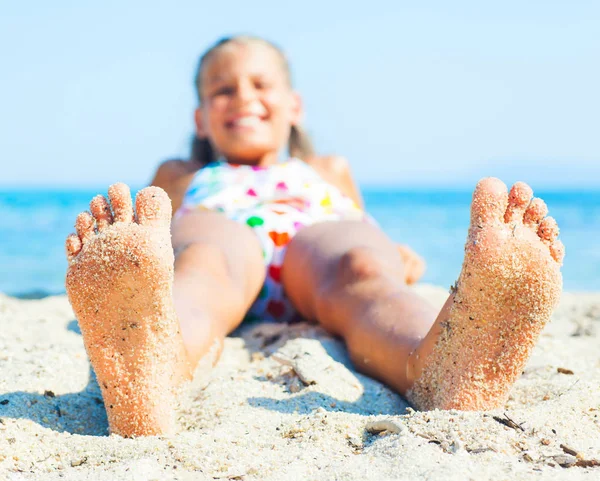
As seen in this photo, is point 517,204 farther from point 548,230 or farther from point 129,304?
point 129,304

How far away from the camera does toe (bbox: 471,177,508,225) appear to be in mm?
1312

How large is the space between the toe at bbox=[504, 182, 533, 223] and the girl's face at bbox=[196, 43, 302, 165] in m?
1.50

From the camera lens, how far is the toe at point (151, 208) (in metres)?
1.30

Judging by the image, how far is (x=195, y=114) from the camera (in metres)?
3.07

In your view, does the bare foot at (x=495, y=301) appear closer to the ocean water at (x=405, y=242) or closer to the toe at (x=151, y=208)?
the toe at (x=151, y=208)

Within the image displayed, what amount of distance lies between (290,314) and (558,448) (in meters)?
1.22

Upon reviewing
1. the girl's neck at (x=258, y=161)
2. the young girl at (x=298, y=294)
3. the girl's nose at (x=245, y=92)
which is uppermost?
the girl's nose at (x=245, y=92)

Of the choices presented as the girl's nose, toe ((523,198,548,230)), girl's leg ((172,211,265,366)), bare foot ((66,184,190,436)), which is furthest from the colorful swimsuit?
toe ((523,198,548,230))

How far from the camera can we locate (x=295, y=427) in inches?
49.4

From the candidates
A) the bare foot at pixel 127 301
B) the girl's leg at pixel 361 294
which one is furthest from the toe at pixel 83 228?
the girl's leg at pixel 361 294

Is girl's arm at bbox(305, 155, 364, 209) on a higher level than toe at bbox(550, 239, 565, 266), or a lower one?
lower

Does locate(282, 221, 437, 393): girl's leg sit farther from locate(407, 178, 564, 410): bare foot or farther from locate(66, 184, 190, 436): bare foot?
locate(66, 184, 190, 436): bare foot

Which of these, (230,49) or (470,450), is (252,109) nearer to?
(230,49)

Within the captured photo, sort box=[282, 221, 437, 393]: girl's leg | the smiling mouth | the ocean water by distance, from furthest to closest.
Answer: the ocean water, the smiling mouth, box=[282, 221, 437, 393]: girl's leg
